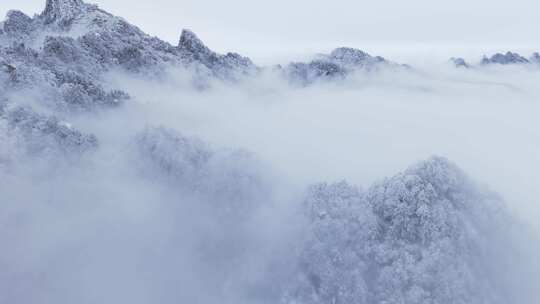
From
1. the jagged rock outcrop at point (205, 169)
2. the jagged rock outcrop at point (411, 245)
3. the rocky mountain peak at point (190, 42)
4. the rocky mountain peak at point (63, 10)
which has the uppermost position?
the rocky mountain peak at point (63, 10)

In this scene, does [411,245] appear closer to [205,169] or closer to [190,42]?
[205,169]

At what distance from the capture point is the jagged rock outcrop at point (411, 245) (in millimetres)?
56656

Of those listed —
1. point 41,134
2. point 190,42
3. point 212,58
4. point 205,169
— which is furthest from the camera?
point 212,58

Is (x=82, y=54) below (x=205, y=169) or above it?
above

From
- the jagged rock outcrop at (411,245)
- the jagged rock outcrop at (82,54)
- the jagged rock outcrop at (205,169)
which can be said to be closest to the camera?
the jagged rock outcrop at (411,245)

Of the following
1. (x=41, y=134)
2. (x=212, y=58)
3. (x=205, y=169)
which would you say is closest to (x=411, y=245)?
(x=205, y=169)

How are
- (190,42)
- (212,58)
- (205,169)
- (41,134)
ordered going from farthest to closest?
(212,58) < (190,42) < (205,169) < (41,134)

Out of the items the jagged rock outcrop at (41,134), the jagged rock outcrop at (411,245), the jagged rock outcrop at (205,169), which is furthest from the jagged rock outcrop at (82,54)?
the jagged rock outcrop at (411,245)

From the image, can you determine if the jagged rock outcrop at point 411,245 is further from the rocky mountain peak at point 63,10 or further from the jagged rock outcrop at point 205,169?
the rocky mountain peak at point 63,10

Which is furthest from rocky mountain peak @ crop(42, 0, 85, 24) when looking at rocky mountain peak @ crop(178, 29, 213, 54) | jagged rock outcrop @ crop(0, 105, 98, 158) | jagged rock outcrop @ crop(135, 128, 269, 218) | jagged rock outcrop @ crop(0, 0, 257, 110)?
jagged rock outcrop @ crop(135, 128, 269, 218)

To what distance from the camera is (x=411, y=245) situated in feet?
193

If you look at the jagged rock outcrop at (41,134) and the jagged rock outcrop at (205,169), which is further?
the jagged rock outcrop at (205,169)

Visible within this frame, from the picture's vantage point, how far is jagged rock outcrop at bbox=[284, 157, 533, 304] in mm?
56656

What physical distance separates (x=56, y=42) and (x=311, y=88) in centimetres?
9592
